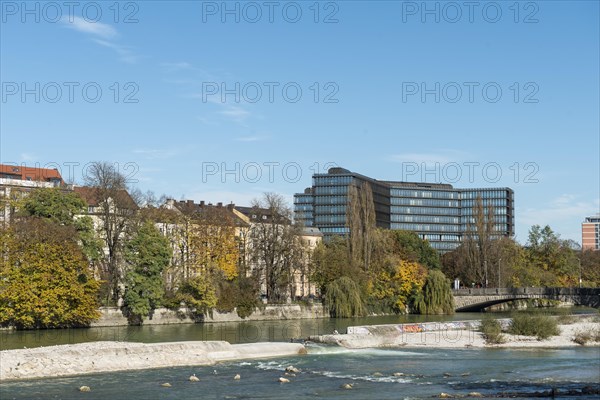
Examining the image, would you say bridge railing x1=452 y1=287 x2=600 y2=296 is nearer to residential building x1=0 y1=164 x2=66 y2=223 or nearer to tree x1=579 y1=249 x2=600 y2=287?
tree x1=579 y1=249 x2=600 y2=287

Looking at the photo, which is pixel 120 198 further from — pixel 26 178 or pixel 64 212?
pixel 26 178

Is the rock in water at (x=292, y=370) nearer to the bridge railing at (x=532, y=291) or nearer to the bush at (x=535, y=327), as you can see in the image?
the bush at (x=535, y=327)

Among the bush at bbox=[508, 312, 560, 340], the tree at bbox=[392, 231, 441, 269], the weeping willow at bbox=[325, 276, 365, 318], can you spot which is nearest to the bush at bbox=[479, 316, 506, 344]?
the bush at bbox=[508, 312, 560, 340]

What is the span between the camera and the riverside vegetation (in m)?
85.0

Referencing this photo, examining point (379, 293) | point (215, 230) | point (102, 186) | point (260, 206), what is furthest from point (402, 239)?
point (102, 186)

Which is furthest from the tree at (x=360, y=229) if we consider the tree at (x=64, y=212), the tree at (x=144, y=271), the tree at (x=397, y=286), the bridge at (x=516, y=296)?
the tree at (x=64, y=212)

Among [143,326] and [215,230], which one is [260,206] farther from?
[143,326]

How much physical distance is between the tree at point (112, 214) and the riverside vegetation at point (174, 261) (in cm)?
12

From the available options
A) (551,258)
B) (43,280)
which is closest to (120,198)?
(43,280)

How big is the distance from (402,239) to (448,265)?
3098 centimetres

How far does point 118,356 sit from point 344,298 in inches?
2109

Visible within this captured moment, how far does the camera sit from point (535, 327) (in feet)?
246

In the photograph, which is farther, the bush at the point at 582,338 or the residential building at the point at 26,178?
the residential building at the point at 26,178

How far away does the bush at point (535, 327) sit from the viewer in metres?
74.2
